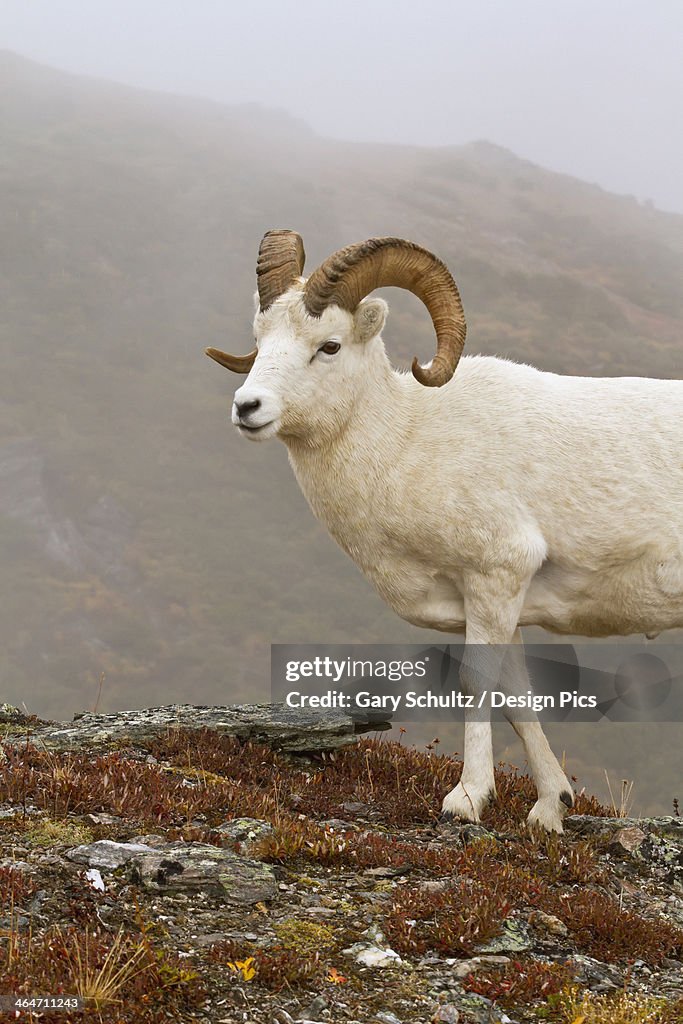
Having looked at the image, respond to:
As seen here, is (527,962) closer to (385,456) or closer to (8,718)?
(385,456)

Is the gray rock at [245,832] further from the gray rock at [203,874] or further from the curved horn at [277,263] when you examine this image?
the curved horn at [277,263]

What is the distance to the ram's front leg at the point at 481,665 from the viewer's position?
30.6 ft

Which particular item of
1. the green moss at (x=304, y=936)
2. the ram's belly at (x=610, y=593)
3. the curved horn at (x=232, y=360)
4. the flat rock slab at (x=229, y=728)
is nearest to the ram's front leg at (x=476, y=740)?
the ram's belly at (x=610, y=593)

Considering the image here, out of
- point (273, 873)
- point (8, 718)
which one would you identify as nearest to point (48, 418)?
point (8, 718)

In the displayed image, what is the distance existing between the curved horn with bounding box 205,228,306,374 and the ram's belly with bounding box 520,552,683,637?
3.58 meters

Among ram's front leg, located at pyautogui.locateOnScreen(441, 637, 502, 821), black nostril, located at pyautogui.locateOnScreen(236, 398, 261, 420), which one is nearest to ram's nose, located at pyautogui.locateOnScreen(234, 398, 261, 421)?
black nostril, located at pyautogui.locateOnScreen(236, 398, 261, 420)

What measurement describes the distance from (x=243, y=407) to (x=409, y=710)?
467 centimetres

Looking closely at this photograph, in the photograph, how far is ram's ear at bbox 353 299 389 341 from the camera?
9.20 meters

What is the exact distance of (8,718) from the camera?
12.8 m

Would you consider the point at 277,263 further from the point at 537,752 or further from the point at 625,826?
the point at 625,826

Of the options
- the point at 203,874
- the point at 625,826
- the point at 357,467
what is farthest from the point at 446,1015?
the point at 357,467

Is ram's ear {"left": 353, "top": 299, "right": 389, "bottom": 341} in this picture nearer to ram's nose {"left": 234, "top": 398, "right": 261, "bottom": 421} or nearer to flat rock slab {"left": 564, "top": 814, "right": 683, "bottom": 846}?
ram's nose {"left": 234, "top": 398, "right": 261, "bottom": 421}

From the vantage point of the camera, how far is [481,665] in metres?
9.38

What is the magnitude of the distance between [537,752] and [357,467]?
10.7 ft
